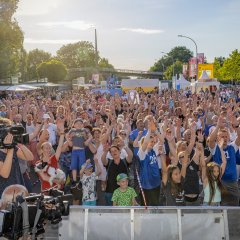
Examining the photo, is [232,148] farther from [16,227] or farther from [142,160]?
[16,227]

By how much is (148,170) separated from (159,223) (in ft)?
8.58

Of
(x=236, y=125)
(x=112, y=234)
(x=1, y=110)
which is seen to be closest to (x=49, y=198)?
(x=112, y=234)

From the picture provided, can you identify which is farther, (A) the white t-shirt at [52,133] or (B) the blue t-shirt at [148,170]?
(A) the white t-shirt at [52,133]

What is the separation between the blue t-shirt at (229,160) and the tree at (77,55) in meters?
127

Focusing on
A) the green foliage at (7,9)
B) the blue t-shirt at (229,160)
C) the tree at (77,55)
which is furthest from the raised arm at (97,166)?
the tree at (77,55)

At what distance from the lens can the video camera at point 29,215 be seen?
3391 millimetres

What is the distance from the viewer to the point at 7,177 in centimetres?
505

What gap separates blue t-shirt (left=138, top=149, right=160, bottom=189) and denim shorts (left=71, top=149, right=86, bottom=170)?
162 cm

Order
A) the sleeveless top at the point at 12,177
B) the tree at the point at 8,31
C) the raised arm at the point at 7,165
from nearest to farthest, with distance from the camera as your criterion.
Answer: the raised arm at the point at 7,165 → the sleeveless top at the point at 12,177 → the tree at the point at 8,31

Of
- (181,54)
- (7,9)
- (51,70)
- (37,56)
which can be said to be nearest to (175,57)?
(181,54)

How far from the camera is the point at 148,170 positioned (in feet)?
24.7

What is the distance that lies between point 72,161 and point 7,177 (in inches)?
151

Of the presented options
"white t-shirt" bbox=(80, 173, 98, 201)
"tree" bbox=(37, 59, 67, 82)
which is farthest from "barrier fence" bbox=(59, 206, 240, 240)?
"tree" bbox=(37, 59, 67, 82)

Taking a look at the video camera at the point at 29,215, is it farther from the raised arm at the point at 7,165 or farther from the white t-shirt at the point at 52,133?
the white t-shirt at the point at 52,133
